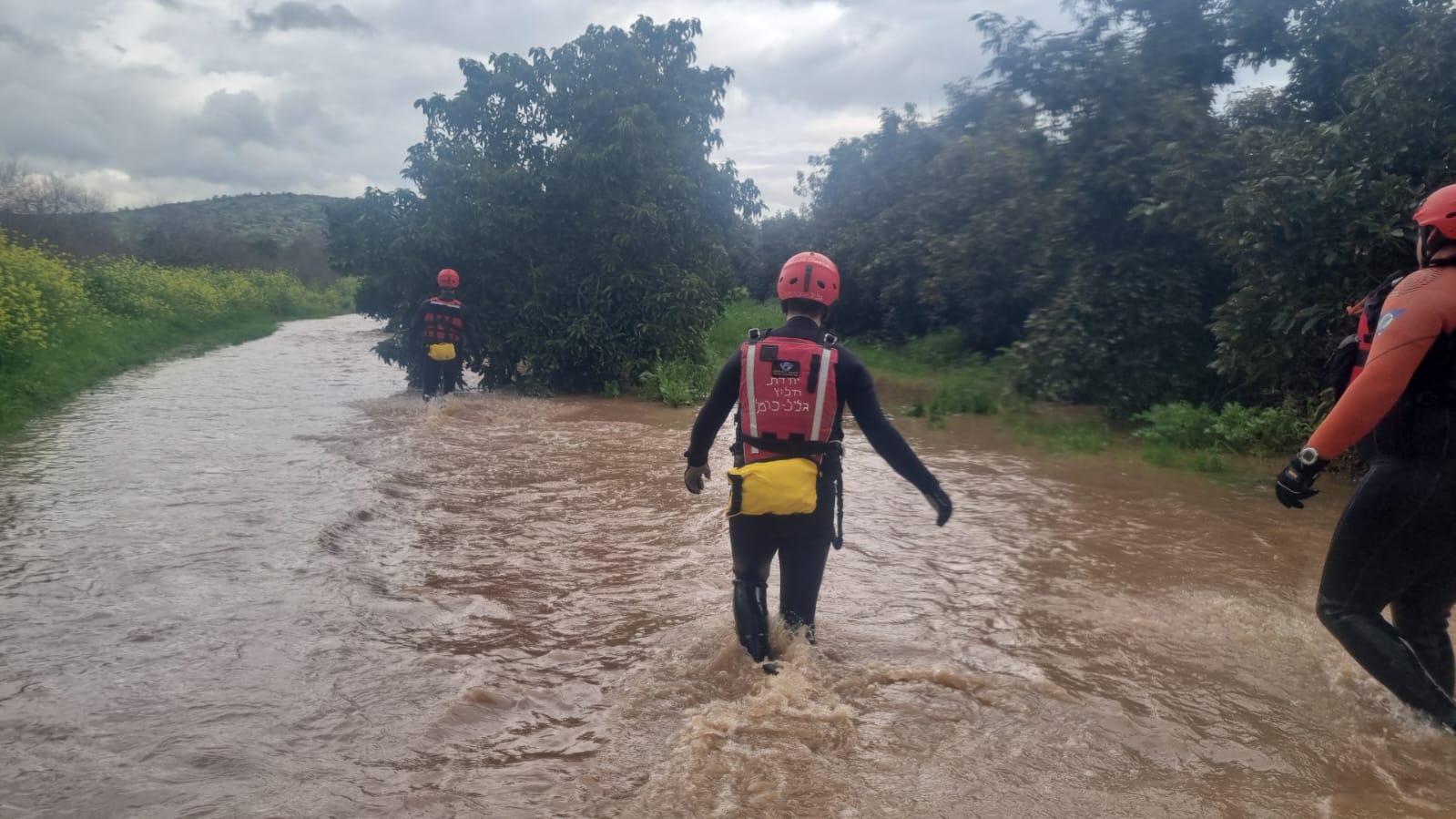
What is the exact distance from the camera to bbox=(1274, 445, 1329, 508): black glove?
137 inches

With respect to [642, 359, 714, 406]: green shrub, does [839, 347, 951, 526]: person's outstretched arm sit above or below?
above

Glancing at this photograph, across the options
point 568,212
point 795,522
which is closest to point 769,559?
point 795,522

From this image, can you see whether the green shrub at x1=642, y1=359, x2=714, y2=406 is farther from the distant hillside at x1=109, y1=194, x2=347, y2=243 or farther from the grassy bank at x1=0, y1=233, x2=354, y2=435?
the distant hillside at x1=109, y1=194, x2=347, y2=243

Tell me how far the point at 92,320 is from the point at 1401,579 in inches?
900

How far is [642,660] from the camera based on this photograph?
4.82 meters

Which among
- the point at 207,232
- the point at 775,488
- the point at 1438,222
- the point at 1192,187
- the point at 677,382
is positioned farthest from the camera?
the point at 207,232

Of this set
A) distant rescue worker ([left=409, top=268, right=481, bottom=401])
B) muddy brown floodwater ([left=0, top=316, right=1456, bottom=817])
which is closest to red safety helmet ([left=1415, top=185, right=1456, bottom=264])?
muddy brown floodwater ([left=0, top=316, right=1456, bottom=817])

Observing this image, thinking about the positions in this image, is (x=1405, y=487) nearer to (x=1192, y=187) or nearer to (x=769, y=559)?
(x=769, y=559)

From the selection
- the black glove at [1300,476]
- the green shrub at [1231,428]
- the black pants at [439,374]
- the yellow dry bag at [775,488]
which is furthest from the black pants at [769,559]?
the black pants at [439,374]

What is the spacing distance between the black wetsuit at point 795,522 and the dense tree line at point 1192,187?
239 inches

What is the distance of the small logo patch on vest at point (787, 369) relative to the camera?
408 centimetres

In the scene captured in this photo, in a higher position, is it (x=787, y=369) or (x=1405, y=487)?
(x=787, y=369)

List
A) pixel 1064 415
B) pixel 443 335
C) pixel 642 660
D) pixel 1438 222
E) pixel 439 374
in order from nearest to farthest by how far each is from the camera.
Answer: pixel 1438 222 → pixel 642 660 → pixel 443 335 → pixel 1064 415 → pixel 439 374

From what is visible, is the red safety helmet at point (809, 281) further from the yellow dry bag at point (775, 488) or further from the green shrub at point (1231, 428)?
the green shrub at point (1231, 428)
